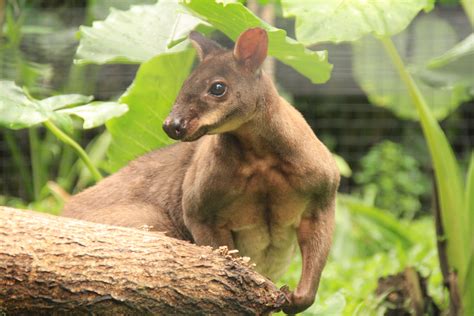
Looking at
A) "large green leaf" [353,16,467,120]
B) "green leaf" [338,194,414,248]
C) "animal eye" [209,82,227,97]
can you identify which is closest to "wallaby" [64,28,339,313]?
"animal eye" [209,82,227,97]

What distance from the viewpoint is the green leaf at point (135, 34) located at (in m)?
3.59

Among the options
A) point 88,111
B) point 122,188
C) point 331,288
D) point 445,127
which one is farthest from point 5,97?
point 445,127

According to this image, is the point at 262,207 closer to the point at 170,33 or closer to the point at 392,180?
the point at 170,33

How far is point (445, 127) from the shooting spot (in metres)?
8.57

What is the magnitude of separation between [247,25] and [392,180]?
4.73 meters

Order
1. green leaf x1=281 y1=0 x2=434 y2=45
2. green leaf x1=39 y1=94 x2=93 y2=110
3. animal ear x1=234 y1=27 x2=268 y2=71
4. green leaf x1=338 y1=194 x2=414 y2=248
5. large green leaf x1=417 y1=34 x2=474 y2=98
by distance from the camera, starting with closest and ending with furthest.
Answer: green leaf x1=281 y1=0 x2=434 y2=45 < animal ear x1=234 y1=27 x2=268 y2=71 < green leaf x1=39 y1=94 x2=93 y2=110 < large green leaf x1=417 y1=34 x2=474 y2=98 < green leaf x1=338 y1=194 x2=414 y2=248

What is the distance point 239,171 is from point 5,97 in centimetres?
89

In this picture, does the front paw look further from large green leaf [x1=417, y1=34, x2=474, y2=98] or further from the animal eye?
large green leaf [x1=417, y1=34, x2=474, y2=98]

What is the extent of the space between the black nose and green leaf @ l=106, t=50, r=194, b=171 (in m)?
1.04

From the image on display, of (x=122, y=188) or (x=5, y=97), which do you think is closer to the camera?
(x=5, y=97)

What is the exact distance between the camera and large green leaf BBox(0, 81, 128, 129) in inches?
121

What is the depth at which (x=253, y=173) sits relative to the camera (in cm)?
312

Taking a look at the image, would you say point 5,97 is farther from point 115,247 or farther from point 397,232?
point 397,232

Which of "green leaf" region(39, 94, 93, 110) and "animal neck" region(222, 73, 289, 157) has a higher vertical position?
"animal neck" region(222, 73, 289, 157)
